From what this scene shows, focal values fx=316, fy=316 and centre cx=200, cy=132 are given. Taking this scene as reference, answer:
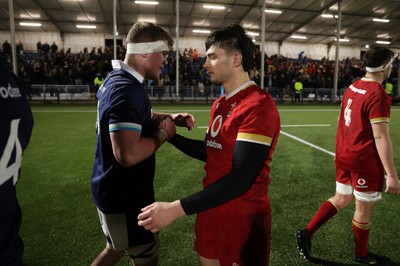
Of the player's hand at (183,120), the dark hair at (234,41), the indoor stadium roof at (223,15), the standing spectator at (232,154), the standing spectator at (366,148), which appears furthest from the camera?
the indoor stadium roof at (223,15)

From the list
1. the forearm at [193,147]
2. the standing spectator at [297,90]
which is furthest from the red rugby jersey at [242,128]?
the standing spectator at [297,90]

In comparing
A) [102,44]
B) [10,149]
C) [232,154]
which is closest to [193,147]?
[232,154]

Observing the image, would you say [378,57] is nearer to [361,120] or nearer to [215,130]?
[361,120]

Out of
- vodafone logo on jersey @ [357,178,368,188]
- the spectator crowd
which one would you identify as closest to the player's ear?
vodafone logo on jersey @ [357,178,368,188]

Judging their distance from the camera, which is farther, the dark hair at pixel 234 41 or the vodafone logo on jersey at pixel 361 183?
the vodafone logo on jersey at pixel 361 183

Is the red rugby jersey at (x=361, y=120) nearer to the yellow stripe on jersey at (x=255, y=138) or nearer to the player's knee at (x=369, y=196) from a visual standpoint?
the player's knee at (x=369, y=196)

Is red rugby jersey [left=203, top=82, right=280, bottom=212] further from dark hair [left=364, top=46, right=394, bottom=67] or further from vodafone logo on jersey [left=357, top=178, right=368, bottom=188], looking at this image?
dark hair [left=364, top=46, right=394, bottom=67]

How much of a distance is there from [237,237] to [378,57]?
2.25m

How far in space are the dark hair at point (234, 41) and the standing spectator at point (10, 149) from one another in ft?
3.72

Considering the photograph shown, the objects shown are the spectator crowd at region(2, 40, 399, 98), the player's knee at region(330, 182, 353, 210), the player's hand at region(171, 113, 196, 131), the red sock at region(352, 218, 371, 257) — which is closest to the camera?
the player's hand at region(171, 113, 196, 131)

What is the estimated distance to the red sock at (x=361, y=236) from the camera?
3121 mm

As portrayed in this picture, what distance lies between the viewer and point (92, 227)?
3932mm

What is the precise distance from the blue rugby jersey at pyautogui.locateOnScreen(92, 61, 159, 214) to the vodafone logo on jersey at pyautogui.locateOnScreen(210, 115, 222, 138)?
46cm

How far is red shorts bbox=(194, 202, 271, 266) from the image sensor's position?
6.40 ft
